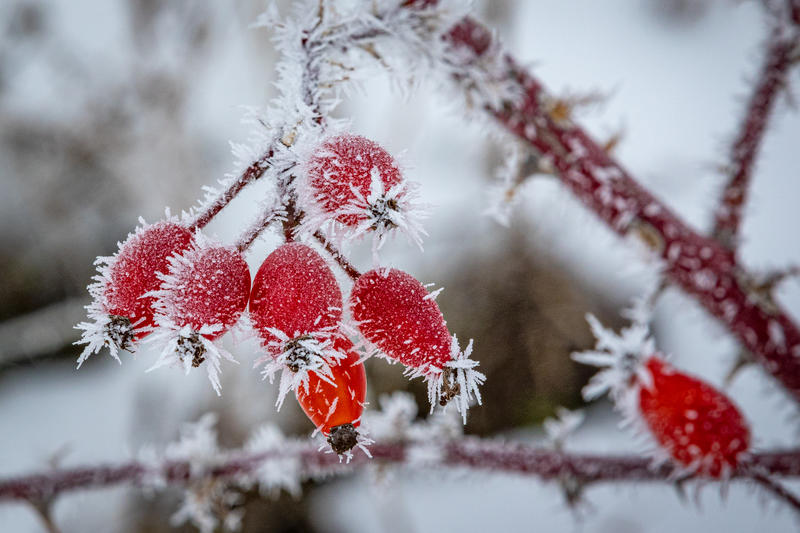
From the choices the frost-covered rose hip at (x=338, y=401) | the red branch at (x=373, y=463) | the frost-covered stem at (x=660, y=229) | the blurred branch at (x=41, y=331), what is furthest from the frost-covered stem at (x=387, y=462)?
the blurred branch at (x=41, y=331)

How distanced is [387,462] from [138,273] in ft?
2.86

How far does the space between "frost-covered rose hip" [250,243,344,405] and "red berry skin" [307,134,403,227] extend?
Result: 61 mm

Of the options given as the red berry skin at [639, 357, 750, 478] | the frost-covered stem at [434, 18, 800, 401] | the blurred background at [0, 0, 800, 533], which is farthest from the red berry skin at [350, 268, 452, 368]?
the blurred background at [0, 0, 800, 533]

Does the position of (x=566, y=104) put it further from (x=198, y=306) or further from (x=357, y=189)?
(x=198, y=306)

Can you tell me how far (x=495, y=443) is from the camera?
50.1 inches

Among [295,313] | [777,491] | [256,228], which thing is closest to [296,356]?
[295,313]

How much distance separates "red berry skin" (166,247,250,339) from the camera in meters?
0.52

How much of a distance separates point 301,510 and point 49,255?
1892 millimetres

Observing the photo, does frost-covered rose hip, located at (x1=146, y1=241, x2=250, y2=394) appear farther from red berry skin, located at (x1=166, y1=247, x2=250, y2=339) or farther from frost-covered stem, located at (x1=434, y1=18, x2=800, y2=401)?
frost-covered stem, located at (x1=434, y1=18, x2=800, y2=401)

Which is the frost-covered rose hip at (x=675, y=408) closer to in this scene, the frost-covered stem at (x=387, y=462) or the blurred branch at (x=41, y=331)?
the frost-covered stem at (x=387, y=462)

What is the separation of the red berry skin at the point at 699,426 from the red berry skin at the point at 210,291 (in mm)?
854

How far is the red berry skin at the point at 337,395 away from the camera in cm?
58

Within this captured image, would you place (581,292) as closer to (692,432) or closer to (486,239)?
(486,239)

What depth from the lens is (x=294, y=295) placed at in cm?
53
